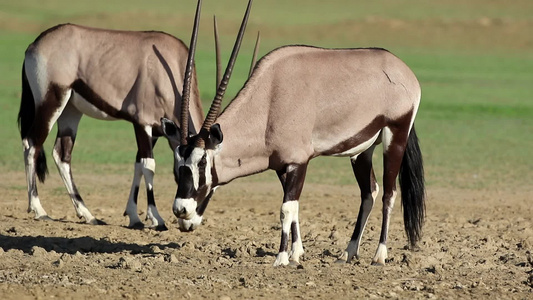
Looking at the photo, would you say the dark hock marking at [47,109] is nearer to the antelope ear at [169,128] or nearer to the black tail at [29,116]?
the black tail at [29,116]

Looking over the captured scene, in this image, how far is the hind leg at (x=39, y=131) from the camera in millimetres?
11758

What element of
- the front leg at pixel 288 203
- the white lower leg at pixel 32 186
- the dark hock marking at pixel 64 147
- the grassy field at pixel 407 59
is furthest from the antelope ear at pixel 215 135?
the grassy field at pixel 407 59

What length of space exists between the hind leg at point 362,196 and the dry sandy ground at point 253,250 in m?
0.20

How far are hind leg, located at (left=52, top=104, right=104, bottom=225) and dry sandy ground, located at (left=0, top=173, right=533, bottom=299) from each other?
221 mm

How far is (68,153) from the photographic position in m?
12.3

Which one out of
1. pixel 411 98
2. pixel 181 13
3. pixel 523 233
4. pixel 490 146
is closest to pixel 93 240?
pixel 411 98

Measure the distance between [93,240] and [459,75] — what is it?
2726 cm

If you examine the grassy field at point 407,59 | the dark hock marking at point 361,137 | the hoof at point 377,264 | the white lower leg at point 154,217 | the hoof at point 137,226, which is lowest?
the grassy field at point 407,59

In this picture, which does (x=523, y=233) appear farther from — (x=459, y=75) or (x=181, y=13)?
(x=181, y=13)

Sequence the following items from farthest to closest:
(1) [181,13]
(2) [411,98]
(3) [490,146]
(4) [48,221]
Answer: (1) [181,13], (3) [490,146], (4) [48,221], (2) [411,98]

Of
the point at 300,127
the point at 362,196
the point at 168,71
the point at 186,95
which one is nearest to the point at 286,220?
the point at 300,127

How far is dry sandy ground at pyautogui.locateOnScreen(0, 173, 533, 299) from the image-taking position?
7.87 meters

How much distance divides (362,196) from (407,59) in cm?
3252

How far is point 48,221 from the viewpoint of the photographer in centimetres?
1164
